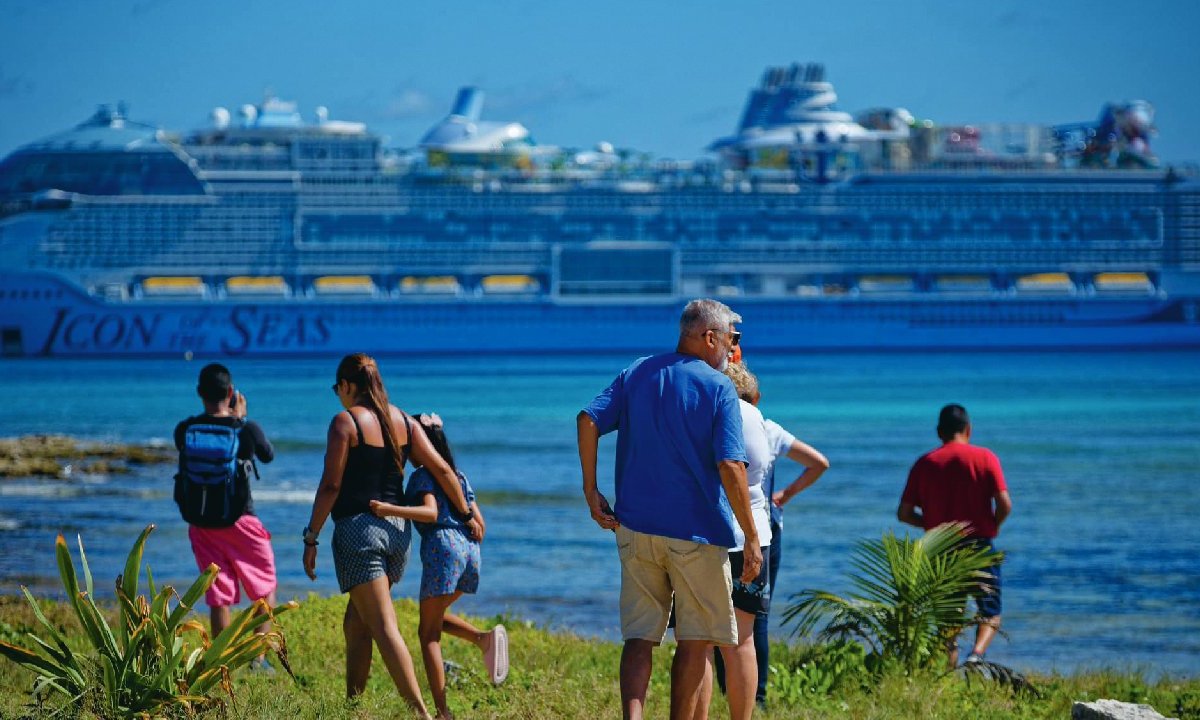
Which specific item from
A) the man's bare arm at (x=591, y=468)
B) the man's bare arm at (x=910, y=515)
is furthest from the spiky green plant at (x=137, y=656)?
the man's bare arm at (x=910, y=515)

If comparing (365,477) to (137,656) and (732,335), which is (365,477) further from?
(732,335)

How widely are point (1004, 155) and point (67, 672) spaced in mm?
62734

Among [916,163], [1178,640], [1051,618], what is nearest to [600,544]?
[1051,618]

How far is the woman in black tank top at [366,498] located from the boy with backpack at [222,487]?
808 mm

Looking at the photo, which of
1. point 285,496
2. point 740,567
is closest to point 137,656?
point 740,567

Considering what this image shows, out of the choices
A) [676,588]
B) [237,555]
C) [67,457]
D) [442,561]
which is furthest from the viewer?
[67,457]

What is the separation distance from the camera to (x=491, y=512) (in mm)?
16016

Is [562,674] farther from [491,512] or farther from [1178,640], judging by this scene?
[491,512]

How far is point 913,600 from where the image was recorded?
6027 millimetres

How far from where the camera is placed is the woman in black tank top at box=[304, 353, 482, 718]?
5285mm

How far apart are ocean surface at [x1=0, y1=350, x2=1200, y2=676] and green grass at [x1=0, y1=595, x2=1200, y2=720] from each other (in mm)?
1793

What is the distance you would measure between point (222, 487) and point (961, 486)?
8.59ft

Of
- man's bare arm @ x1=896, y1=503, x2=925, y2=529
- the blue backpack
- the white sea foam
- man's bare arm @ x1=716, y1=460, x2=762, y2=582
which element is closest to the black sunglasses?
man's bare arm @ x1=716, y1=460, x2=762, y2=582

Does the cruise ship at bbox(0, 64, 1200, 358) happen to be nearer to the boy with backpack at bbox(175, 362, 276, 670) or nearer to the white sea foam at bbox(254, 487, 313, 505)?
the white sea foam at bbox(254, 487, 313, 505)
